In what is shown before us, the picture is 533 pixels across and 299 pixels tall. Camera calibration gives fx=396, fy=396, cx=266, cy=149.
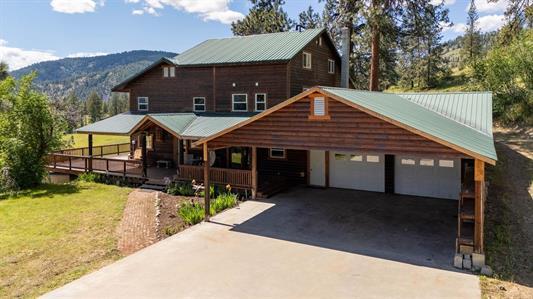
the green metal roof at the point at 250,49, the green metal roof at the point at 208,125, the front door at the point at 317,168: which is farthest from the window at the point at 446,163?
the green metal roof at the point at 208,125

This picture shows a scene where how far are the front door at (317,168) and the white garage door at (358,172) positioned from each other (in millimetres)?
319

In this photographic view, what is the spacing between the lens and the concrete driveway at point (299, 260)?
25.8 ft

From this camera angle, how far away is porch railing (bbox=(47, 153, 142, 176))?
66.5 ft

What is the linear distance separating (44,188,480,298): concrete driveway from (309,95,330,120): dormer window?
332cm

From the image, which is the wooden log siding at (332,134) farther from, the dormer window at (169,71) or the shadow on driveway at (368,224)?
the dormer window at (169,71)

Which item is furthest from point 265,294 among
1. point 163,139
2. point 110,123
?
point 110,123

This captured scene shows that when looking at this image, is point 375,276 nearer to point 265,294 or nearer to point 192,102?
point 265,294

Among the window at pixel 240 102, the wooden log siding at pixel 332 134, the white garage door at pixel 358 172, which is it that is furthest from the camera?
the window at pixel 240 102

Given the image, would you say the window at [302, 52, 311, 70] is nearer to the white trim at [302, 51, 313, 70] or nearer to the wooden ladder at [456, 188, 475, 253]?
the white trim at [302, 51, 313, 70]

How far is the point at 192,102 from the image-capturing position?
2208 centimetres

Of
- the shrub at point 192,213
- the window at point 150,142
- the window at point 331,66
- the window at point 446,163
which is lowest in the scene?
the shrub at point 192,213

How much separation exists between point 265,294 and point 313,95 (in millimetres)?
5786

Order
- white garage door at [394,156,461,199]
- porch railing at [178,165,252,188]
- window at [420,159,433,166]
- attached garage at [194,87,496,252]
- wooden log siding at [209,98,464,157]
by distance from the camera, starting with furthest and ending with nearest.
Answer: porch railing at [178,165,252,188] < window at [420,159,433,166] < white garage door at [394,156,461,199] < wooden log siding at [209,98,464,157] < attached garage at [194,87,496,252]

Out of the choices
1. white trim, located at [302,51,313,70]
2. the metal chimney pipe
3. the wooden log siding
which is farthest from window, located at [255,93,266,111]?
the wooden log siding
